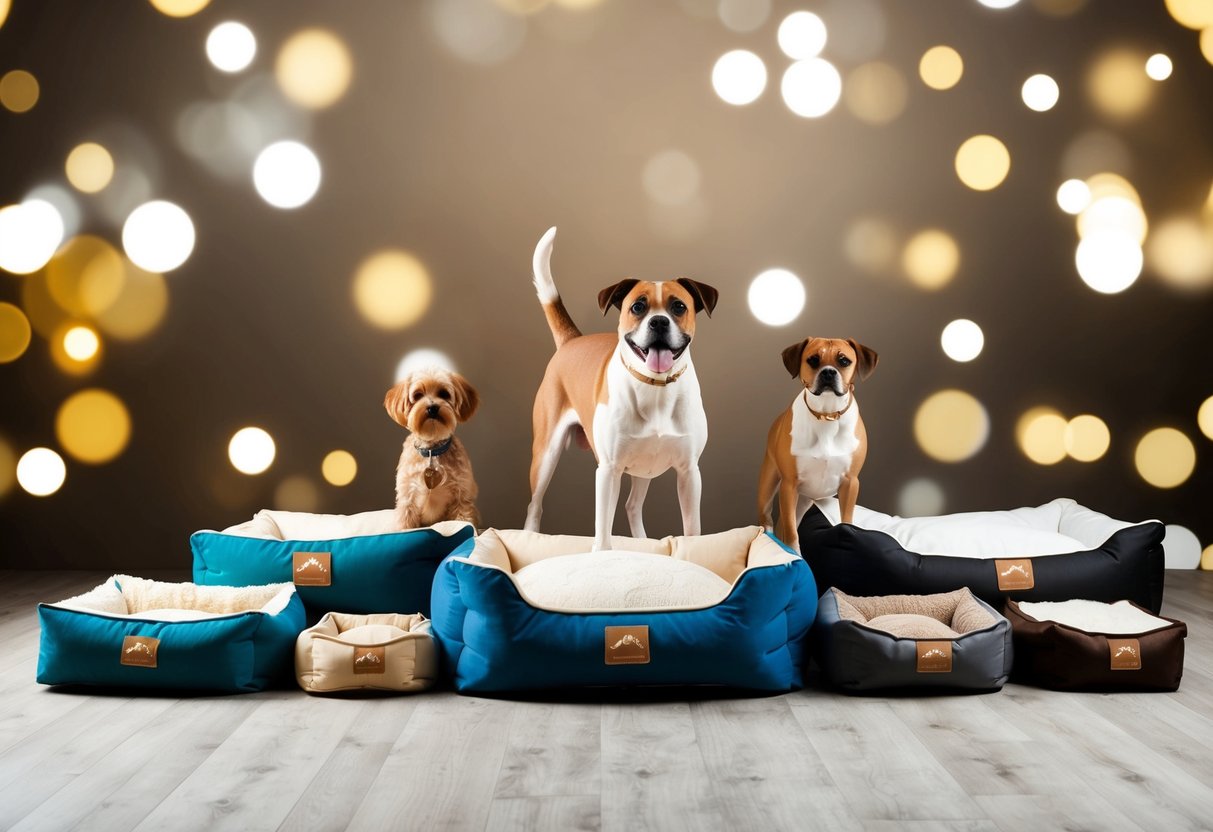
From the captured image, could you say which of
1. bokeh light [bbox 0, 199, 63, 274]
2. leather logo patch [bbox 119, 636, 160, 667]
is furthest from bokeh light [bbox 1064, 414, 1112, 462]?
bokeh light [bbox 0, 199, 63, 274]

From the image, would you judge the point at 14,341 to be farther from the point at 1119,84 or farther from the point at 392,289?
the point at 1119,84

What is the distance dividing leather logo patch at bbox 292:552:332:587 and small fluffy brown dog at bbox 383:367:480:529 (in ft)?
1.46

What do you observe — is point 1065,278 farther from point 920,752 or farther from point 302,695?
point 302,695

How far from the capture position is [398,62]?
4121 mm

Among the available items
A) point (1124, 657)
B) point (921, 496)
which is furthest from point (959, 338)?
point (1124, 657)

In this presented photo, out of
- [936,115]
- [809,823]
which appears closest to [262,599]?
[809,823]

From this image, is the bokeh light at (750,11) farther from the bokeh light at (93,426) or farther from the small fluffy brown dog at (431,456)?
the bokeh light at (93,426)

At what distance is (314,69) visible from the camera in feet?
13.5

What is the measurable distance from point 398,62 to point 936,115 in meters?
2.24

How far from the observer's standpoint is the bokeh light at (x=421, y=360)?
418 centimetres

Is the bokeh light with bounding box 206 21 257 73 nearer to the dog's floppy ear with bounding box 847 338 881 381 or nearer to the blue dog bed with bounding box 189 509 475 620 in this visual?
the blue dog bed with bounding box 189 509 475 620

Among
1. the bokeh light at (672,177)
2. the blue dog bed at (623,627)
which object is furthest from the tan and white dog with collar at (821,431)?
the bokeh light at (672,177)

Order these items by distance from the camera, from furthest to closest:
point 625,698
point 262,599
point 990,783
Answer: point 262,599, point 625,698, point 990,783

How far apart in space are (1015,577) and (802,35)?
241 cm
